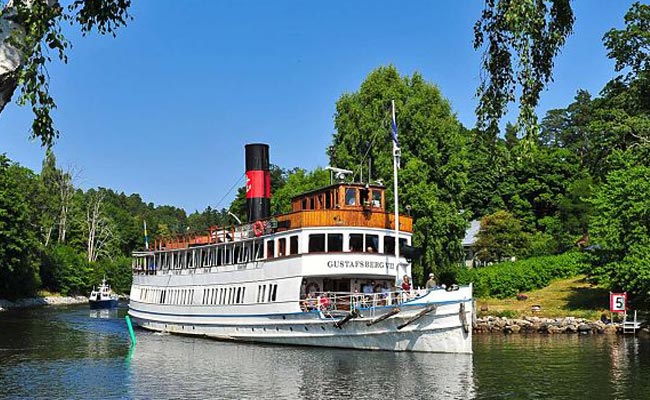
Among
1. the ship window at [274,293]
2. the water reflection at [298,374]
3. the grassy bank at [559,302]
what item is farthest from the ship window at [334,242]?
the grassy bank at [559,302]

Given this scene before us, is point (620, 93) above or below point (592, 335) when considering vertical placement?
above

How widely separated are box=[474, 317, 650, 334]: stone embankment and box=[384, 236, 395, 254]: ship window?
30.9 ft

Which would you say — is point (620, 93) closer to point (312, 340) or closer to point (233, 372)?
point (312, 340)

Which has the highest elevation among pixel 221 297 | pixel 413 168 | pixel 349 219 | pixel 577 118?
pixel 577 118

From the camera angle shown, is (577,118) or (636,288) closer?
(636,288)

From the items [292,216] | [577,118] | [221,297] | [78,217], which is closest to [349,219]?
[292,216]

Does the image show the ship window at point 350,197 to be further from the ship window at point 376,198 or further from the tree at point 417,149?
the tree at point 417,149

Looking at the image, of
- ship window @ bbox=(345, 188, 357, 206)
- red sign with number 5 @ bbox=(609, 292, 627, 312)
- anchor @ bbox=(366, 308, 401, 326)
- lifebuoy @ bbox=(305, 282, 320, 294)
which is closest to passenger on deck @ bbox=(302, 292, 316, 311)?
lifebuoy @ bbox=(305, 282, 320, 294)

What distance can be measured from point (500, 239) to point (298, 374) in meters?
47.1

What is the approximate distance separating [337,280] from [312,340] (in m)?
3.27

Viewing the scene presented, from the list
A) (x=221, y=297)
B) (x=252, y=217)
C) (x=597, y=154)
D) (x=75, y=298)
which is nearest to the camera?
(x=221, y=297)

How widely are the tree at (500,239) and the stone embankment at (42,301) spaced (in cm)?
4471

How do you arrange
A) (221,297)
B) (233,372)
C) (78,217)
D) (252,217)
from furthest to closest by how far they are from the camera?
(78,217), (252,217), (221,297), (233,372)

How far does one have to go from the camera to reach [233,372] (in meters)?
25.1
